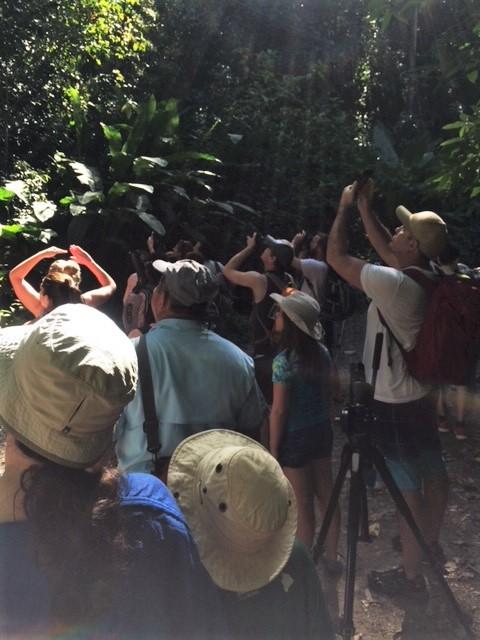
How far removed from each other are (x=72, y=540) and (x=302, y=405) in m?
2.18

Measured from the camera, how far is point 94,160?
10.9m

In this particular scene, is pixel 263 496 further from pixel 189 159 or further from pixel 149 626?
pixel 189 159

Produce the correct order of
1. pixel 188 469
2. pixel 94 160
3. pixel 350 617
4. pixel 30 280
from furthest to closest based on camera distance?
pixel 94 160 → pixel 30 280 → pixel 350 617 → pixel 188 469

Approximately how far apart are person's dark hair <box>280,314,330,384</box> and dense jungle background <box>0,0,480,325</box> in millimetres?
Answer: 1939

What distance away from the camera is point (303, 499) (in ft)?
10.9

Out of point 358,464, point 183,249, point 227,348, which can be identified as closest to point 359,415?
point 358,464

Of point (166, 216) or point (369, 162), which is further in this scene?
point (369, 162)

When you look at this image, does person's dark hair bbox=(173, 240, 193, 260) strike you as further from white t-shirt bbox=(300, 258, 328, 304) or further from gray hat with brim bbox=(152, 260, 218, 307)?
gray hat with brim bbox=(152, 260, 218, 307)

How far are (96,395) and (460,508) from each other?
3.93 m

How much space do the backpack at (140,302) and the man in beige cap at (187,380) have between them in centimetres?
156

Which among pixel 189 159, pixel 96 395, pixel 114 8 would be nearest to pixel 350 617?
pixel 96 395

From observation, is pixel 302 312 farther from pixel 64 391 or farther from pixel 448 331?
pixel 64 391

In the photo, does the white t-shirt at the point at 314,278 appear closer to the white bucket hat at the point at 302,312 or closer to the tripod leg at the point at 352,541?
the white bucket hat at the point at 302,312

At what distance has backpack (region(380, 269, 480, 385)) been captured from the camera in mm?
3016
